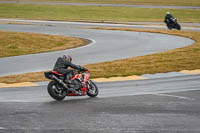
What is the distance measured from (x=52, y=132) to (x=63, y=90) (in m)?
4.12

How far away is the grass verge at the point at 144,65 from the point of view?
18.8m

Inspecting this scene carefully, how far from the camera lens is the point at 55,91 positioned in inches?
546

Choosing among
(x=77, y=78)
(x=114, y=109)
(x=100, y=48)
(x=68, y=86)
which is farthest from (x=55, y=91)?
(x=100, y=48)

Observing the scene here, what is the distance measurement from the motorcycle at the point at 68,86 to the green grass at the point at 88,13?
1588 inches

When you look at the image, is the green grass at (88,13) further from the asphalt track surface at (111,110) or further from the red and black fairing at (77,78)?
the red and black fairing at (77,78)

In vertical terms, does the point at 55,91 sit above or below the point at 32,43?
above

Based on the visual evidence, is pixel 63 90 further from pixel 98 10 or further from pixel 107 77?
pixel 98 10

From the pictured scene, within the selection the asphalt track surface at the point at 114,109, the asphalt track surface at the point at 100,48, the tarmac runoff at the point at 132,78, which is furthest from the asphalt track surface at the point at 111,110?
the asphalt track surface at the point at 100,48

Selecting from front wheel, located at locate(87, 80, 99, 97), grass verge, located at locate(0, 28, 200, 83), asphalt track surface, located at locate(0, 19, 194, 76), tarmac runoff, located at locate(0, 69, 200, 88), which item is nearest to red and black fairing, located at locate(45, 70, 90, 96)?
front wheel, located at locate(87, 80, 99, 97)

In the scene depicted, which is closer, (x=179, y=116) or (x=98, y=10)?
(x=179, y=116)

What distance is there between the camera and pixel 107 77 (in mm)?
18641

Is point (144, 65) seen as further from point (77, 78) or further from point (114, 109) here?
point (114, 109)

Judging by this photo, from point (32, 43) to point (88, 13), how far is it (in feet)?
100

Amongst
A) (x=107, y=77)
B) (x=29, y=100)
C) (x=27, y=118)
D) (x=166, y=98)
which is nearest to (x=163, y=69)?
(x=107, y=77)
